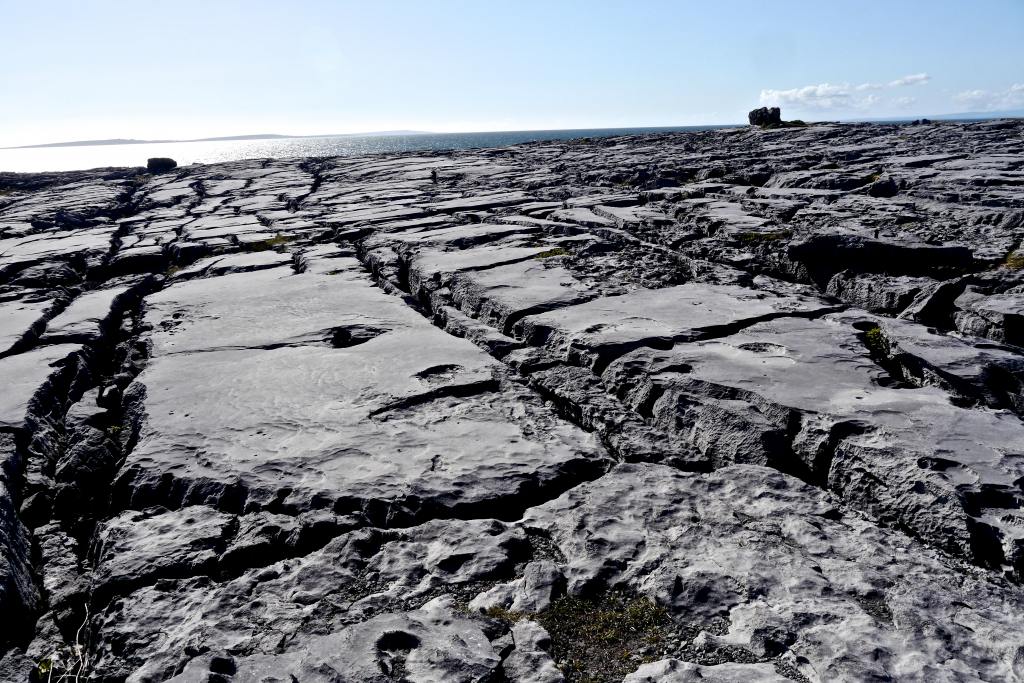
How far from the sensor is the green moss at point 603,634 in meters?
1.49

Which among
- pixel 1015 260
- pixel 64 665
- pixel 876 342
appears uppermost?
pixel 1015 260

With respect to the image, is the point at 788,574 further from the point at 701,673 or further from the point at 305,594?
the point at 305,594

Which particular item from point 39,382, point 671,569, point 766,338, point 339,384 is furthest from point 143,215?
point 671,569

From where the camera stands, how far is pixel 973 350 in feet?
9.79

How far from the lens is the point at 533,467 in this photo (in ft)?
7.52

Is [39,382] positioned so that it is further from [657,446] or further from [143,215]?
[143,215]

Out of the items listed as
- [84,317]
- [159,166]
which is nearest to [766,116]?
[159,166]

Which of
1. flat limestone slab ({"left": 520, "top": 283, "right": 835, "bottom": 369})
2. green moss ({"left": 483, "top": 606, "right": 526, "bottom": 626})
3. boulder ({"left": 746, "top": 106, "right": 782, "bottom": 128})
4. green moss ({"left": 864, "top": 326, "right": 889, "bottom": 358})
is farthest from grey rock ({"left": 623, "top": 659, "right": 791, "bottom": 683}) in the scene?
boulder ({"left": 746, "top": 106, "right": 782, "bottom": 128})

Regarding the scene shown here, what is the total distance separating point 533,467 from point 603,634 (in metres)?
0.77

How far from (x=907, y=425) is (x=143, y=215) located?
33.8ft

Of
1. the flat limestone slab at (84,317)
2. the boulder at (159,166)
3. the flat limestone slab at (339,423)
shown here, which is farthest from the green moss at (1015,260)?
the boulder at (159,166)

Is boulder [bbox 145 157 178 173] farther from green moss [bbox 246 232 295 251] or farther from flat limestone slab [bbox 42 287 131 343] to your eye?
flat limestone slab [bbox 42 287 131 343]

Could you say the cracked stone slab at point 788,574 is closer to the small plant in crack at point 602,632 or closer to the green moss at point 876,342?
the small plant in crack at point 602,632

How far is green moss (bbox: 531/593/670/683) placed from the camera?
4.88 feet
